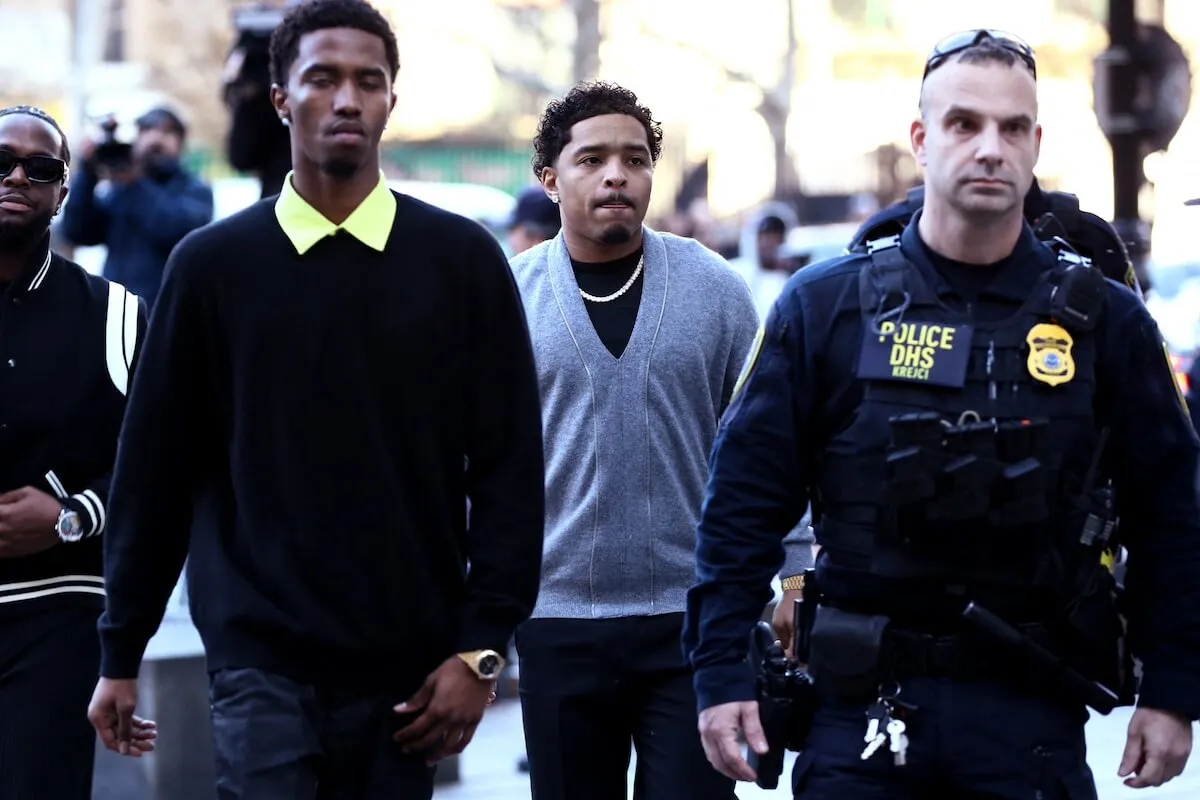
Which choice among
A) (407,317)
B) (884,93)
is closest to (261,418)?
(407,317)

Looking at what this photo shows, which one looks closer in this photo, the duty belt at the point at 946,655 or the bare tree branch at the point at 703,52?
the duty belt at the point at 946,655

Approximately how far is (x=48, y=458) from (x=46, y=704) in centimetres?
58

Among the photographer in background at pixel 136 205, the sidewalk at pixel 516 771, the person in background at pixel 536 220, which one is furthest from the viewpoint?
the photographer in background at pixel 136 205

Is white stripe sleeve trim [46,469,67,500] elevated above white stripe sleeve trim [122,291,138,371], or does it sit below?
below

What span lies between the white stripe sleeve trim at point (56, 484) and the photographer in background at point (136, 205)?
4822 mm

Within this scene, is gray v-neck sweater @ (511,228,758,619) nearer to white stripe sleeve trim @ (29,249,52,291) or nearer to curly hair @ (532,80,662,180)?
curly hair @ (532,80,662,180)

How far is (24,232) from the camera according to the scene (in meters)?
5.30

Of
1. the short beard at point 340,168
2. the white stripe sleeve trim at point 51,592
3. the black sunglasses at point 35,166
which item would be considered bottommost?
the white stripe sleeve trim at point 51,592

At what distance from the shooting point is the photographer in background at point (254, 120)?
696 cm

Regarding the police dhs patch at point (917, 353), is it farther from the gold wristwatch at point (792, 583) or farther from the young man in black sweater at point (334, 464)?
the gold wristwatch at point (792, 583)

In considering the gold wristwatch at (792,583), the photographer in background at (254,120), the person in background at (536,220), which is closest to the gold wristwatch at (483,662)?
the gold wristwatch at (792,583)

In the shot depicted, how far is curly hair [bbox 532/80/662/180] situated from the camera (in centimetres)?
559

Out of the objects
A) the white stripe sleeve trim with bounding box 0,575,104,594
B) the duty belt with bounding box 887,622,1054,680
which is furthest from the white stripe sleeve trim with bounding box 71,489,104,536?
the duty belt with bounding box 887,622,1054,680

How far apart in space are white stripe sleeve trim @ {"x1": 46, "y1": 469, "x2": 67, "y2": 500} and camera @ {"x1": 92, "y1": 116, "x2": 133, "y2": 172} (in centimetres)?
508
